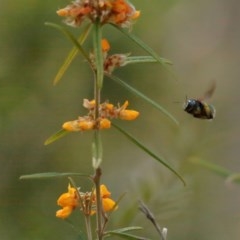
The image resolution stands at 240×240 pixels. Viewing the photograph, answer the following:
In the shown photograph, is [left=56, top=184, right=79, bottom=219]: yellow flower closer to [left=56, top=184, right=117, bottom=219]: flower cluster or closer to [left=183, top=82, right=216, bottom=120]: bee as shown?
[left=56, top=184, right=117, bottom=219]: flower cluster

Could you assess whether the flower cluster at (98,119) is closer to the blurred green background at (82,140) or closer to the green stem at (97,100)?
the green stem at (97,100)

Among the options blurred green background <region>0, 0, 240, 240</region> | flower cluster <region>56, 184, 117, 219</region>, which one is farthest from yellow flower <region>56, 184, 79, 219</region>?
blurred green background <region>0, 0, 240, 240</region>

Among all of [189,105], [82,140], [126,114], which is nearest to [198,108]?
[189,105]

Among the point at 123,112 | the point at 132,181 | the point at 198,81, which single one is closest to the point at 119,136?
the point at 132,181

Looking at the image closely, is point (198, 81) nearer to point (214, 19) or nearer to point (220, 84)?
point (220, 84)

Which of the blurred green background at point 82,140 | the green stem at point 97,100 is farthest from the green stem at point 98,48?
the blurred green background at point 82,140

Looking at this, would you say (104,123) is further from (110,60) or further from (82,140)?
(82,140)

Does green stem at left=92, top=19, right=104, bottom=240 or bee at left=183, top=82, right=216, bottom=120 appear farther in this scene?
bee at left=183, top=82, right=216, bottom=120
